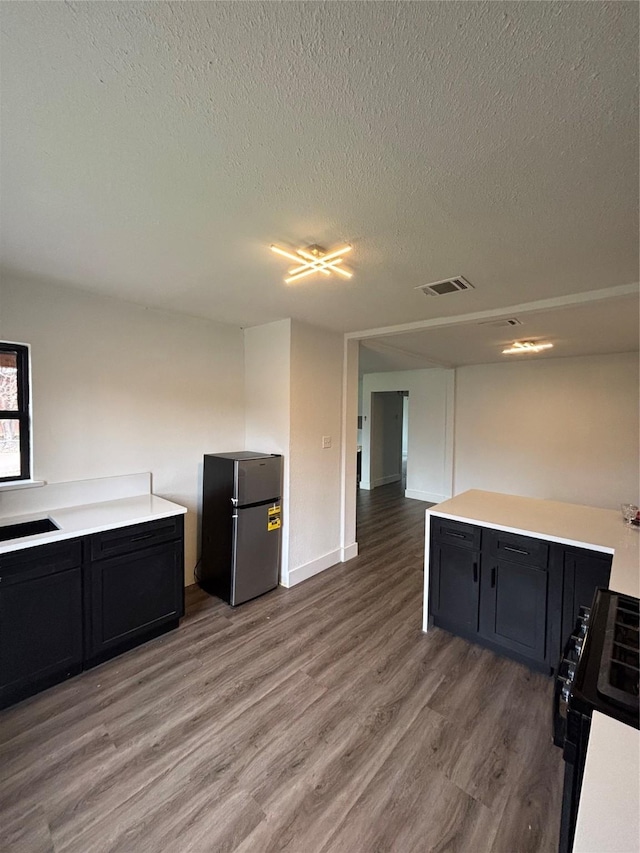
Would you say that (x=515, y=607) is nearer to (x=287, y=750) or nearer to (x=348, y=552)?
(x=287, y=750)

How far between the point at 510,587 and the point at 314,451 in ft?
6.55

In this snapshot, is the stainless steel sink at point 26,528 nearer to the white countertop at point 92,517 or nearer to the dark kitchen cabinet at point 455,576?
the white countertop at point 92,517

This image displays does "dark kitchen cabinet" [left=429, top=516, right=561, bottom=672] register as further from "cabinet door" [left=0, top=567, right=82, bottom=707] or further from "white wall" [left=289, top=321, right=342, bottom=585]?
"cabinet door" [left=0, top=567, right=82, bottom=707]

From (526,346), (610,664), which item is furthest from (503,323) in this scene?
(610,664)

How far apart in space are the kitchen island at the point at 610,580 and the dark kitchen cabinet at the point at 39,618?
239 centimetres

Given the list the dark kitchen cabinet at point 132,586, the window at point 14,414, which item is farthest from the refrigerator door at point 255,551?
the window at point 14,414

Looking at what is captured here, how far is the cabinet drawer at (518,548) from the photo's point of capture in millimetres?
2203

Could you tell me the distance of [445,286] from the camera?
239 centimetres

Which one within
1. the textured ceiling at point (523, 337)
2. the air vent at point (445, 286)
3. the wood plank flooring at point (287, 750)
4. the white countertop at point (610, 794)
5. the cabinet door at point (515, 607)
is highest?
the textured ceiling at point (523, 337)

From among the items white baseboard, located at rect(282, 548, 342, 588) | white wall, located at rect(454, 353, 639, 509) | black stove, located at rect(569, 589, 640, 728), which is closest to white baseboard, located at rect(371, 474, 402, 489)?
white wall, located at rect(454, 353, 639, 509)

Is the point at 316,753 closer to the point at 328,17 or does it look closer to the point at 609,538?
the point at 609,538

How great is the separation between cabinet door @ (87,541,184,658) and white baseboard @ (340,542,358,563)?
1.84 m

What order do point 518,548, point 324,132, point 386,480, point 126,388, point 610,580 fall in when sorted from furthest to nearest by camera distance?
point 386,480 < point 126,388 < point 518,548 < point 610,580 < point 324,132

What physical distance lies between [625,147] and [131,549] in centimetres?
310
